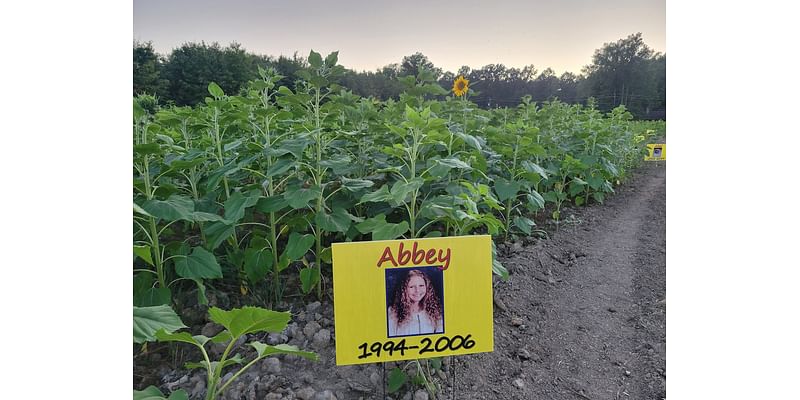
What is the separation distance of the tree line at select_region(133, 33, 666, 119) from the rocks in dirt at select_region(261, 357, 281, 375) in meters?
0.83

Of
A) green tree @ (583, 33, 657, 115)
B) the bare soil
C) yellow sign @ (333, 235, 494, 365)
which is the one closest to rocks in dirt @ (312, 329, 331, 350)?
the bare soil

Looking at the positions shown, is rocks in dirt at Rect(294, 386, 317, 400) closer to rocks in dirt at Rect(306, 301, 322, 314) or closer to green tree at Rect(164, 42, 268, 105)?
rocks in dirt at Rect(306, 301, 322, 314)

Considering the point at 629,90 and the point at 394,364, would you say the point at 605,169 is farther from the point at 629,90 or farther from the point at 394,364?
the point at 394,364

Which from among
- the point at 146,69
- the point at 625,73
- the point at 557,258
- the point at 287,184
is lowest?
the point at 557,258

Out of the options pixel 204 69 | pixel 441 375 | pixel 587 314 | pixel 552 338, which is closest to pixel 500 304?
pixel 552 338

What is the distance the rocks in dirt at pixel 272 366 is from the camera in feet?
4.09

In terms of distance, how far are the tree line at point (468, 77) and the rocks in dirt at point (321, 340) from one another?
0.79 m

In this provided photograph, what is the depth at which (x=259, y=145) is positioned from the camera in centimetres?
143

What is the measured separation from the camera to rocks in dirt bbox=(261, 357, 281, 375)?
4.09 feet

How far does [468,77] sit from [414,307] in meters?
1.01

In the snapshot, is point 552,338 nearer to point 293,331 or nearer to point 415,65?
point 293,331

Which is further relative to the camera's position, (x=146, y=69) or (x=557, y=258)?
(x=557, y=258)

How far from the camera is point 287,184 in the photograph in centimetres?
158

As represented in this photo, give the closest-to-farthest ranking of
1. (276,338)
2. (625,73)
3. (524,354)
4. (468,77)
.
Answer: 1. (276,338)
2. (524,354)
3. (468,77)
4. (625,73)
